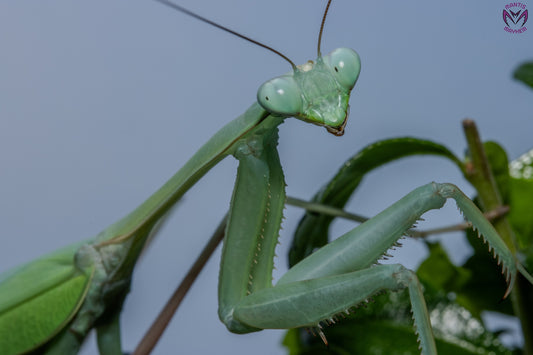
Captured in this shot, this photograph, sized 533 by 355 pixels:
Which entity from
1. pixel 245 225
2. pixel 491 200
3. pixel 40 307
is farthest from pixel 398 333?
pixel 40 307

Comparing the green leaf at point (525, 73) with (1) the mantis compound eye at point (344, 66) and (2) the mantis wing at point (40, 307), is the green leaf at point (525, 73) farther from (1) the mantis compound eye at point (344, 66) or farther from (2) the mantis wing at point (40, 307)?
(2) the mantis wing at point (40, 307)

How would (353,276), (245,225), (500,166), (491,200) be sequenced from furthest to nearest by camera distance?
(500,166) < (491,200) < (245,225) < (353,276)

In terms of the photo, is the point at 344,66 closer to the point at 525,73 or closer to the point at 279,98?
the point at 279,98

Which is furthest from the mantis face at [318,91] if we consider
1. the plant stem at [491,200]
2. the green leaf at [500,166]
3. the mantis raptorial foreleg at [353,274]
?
the green leaf at [500,166]

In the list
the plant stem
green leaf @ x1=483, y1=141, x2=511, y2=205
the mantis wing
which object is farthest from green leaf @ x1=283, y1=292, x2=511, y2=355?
the mantis wing

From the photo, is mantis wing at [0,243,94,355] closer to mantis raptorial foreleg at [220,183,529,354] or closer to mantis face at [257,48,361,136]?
mantis raptorial foreleg at [220,183,529,354]

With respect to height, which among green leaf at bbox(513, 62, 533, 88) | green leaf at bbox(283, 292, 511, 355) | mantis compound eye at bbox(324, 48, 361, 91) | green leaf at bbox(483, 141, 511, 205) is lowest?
green leaf at bbox(283, 292, 511, 355)
